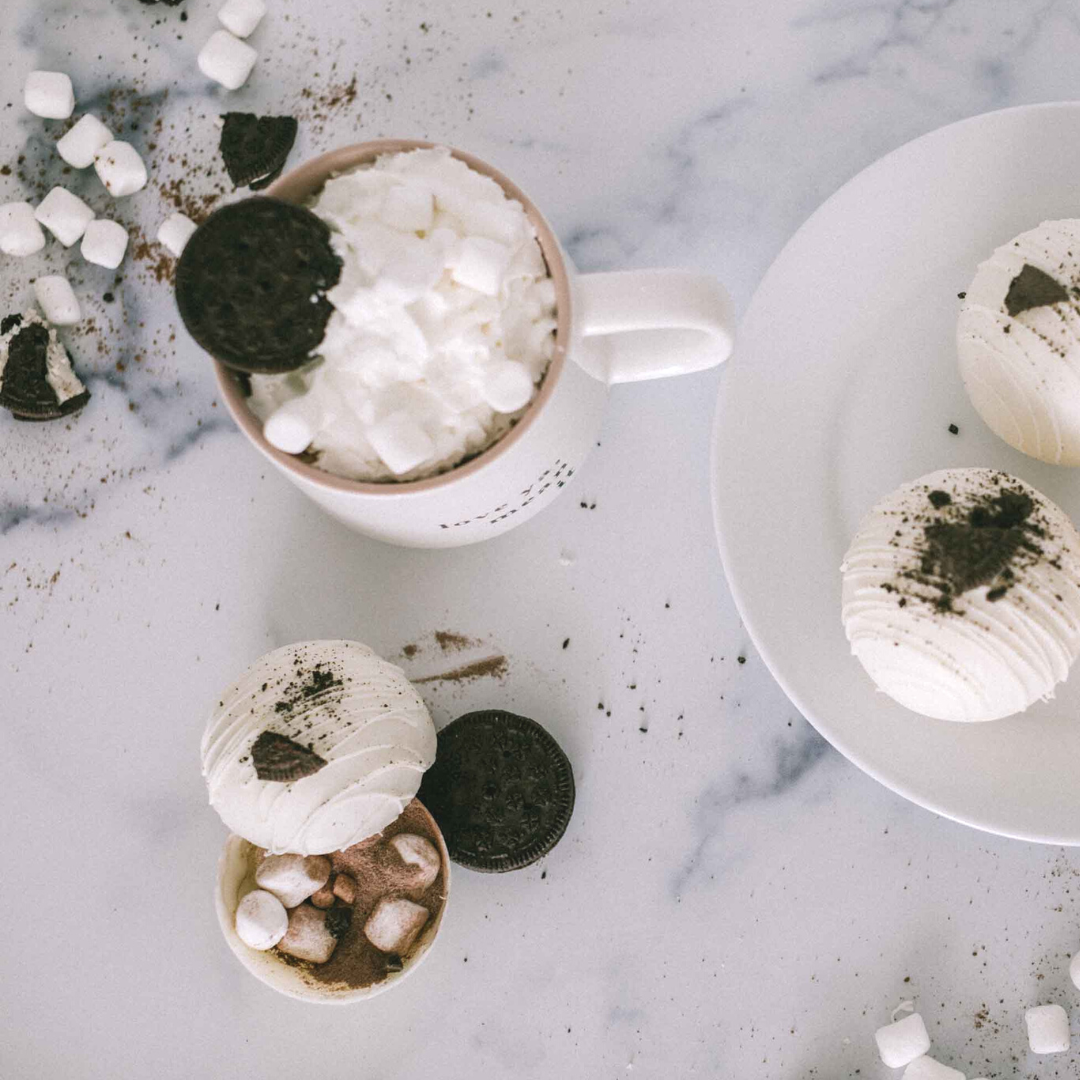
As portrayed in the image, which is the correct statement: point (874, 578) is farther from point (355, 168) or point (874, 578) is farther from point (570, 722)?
point (355, 168)

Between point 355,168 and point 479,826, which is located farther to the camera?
point 479,826

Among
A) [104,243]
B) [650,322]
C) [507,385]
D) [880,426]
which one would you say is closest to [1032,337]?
[880,426]

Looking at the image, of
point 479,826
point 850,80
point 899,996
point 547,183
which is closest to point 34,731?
point 479,826

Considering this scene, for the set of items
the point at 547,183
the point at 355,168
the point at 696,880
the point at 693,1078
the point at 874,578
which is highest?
the point at 355,168

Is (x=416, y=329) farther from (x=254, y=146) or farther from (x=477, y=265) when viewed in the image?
(x=254, y=146)

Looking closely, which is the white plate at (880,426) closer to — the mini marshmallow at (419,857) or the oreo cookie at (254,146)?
the mini marshmallow at (419,857)

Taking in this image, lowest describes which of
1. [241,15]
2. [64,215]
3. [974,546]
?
[974,546]
